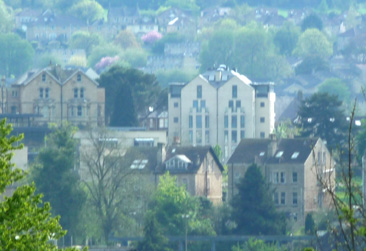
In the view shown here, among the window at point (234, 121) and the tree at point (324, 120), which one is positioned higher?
the window at point (234, 121)

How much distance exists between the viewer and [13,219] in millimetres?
26922

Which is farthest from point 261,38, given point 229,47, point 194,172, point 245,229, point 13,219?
point 13,219

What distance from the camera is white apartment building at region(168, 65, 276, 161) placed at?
119 m

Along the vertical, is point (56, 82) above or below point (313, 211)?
above

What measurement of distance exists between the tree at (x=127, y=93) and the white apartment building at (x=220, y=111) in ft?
8.84

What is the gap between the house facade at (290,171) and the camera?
86312 mm

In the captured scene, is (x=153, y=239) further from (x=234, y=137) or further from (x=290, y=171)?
(x=234, y=137)

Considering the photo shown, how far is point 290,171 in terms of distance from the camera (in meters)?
88.8

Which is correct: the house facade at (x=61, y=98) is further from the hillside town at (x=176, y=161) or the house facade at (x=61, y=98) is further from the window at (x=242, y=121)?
the window at (x=242, y=121)

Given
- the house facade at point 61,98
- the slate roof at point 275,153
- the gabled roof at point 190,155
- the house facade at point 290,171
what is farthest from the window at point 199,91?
the house facade at point 290,171

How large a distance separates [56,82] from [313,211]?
1493 inches

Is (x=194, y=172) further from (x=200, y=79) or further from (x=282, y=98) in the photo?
(x=282, y=98)

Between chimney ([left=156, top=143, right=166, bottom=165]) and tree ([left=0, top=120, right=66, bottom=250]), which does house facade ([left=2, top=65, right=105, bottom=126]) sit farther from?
tree ([left=0, top=120, right=66, bottom=250])

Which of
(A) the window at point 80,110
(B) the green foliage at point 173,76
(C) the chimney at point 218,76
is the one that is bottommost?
(A) the window at point 80,110
